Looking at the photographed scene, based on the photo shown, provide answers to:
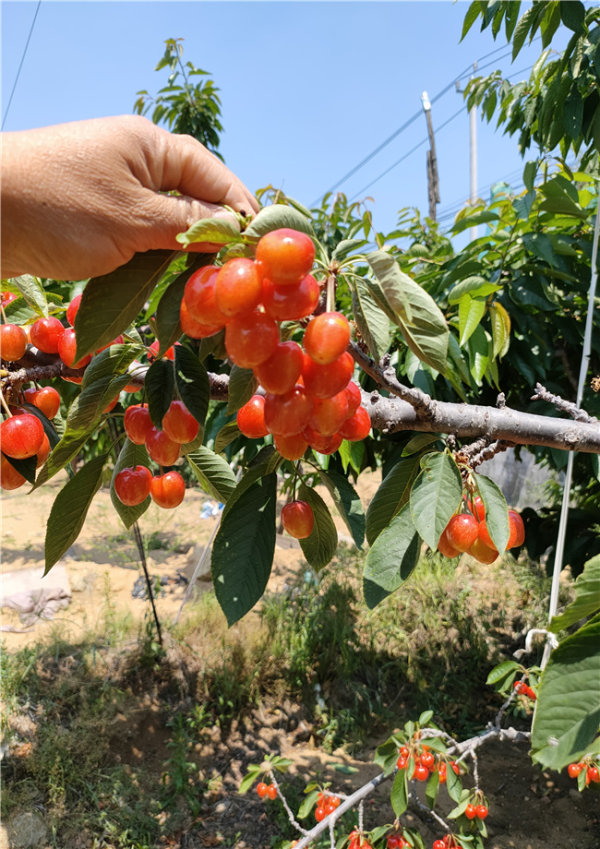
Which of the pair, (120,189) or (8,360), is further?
(8,360)

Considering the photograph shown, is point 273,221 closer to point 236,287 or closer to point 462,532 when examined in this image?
point 236,287

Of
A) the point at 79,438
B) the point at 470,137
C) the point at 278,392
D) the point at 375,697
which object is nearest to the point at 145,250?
the point at 278,392

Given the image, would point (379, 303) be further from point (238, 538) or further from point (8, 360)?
point (8, 360)

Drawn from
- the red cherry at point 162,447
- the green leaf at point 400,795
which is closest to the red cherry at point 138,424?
the red cherry at point 162,447

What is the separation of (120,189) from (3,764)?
323 cm

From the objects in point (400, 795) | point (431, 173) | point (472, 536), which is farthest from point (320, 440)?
point (431, 173)

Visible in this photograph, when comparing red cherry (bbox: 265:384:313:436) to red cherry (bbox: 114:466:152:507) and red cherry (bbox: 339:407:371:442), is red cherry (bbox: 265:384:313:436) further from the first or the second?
red cherry (bbox: 114:466:152:507)

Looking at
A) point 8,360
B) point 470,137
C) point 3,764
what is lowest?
point 3,764

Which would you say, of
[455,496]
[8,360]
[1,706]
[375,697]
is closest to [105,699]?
[1,706]

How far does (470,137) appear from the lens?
1244 centimetres

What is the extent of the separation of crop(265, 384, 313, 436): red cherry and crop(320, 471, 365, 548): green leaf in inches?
10.0

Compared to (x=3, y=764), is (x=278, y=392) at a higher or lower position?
higher

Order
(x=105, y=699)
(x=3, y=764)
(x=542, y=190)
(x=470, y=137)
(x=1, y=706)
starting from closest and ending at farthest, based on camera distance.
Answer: (x=542, y=190) < (x=3, y=764) < (x=1, y=706) < (x=105, y=699) < (x=470, y=137)

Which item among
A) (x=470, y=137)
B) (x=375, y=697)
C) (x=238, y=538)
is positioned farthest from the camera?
(x=470, y=137)
